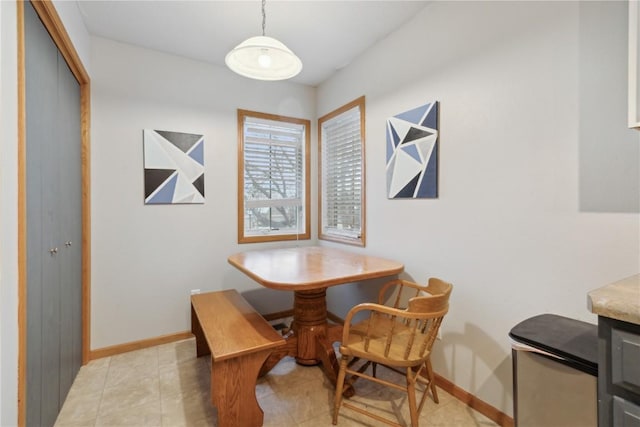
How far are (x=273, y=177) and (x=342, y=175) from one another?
0.78 metres

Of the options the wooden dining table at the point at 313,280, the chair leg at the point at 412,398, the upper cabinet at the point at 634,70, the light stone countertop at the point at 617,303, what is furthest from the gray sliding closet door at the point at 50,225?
the upper cabinet at the point at 634,70

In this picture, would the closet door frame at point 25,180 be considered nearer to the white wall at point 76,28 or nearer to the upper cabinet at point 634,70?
the white wall at point 76,28

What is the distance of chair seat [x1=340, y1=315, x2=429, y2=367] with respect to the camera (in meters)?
1.55

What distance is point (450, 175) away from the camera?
1.96 meters

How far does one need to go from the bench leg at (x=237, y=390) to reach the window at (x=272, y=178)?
161 centimetres

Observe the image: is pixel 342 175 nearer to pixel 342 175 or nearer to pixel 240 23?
pixel 342 175

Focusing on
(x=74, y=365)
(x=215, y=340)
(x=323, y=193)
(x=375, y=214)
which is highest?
(x=323, y=193)

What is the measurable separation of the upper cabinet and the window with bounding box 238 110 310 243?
2.71 m

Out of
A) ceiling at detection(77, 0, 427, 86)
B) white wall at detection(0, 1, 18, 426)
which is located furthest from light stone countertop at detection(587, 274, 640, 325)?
ceiling at detection(77, 0, 427, 86)

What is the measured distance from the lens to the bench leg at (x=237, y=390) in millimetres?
1585

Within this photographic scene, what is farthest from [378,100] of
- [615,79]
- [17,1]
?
[17,1]

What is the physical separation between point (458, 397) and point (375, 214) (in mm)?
1428

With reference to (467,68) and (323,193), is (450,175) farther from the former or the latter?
(323,193)

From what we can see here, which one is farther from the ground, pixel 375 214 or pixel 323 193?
pixel 323 193
